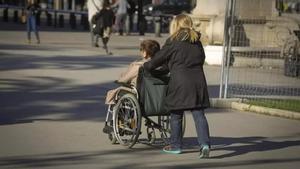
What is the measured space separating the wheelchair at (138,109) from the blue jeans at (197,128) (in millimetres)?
165

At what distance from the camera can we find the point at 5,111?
37.3ft

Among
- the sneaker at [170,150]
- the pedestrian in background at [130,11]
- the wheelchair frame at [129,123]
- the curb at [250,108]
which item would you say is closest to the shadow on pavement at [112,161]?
the sneaker at [170,150]

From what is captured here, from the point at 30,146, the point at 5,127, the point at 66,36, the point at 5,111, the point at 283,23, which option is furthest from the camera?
the point at 66,36

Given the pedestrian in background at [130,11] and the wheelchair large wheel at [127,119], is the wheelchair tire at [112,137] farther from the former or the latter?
the pedestrian in background at [130,11]

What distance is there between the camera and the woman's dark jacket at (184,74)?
326 inches

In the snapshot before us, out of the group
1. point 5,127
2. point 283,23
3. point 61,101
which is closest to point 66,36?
point 283,23

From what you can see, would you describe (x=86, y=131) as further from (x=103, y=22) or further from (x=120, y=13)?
(x=120, y=13)

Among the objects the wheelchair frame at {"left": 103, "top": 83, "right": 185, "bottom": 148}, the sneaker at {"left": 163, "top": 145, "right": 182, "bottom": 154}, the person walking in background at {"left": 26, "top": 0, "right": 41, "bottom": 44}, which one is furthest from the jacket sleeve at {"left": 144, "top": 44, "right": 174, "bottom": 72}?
the person walking in background at {"left": 26, "top": 0, "right": 41, "bottom": 44}

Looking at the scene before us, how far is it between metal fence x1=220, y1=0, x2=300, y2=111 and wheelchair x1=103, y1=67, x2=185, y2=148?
4220 mm

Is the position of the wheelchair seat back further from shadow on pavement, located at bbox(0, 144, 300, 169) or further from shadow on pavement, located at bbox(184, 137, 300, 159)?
shadow on pavement, located at bbox(184, 137, 300, 159)

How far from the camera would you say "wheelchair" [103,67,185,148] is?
855 centimetres

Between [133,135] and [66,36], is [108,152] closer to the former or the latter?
[133,135]

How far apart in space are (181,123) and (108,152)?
0.94 m

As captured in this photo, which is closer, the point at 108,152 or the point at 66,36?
the point at 108,152
